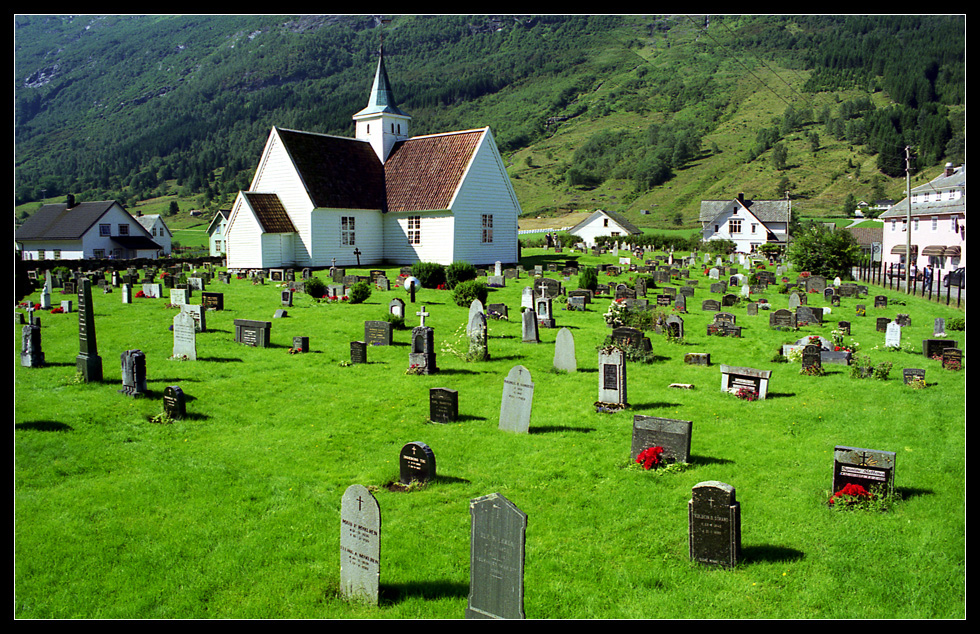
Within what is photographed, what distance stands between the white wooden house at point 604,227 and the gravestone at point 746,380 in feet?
247

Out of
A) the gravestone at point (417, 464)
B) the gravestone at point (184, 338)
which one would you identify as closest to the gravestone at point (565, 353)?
the gravestone at point (417, 464)

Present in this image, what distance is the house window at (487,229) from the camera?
4411 cm

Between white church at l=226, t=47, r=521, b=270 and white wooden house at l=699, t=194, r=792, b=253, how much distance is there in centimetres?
4897

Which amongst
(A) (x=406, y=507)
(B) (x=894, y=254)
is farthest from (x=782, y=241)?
(A) (x=406, y=507)

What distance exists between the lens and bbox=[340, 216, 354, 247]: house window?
42.3 metres

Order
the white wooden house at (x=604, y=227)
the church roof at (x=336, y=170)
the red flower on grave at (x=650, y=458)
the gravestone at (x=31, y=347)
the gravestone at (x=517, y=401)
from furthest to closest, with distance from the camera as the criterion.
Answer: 1. the white wooden house at (x=604, y=227)
2. the church roof at (x=336, y=170)
3. the gravestone at (x=31, y=347)
4. the gravestone at (x=517, y=401)
5. the red flower on grave at (x=650, y=458)

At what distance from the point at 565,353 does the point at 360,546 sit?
10176mm

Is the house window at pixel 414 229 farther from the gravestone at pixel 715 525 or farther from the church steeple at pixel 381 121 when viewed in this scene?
the gravestone at pixel 715 525

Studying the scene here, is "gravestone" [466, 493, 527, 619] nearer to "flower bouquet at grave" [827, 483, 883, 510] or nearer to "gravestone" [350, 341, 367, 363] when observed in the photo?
"flower bouquet at grave" [827, 483, 883, 510]

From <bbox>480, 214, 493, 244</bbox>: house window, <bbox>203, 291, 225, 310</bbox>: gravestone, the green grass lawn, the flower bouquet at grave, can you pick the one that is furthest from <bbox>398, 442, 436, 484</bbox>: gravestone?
<bbox>480, 214, 493, 244</bbox>: house window

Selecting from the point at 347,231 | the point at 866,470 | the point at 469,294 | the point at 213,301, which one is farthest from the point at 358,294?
the point at 866,470

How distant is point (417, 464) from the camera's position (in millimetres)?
9328

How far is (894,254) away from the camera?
181ft

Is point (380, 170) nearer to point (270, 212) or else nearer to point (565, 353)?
point (270, 212)
